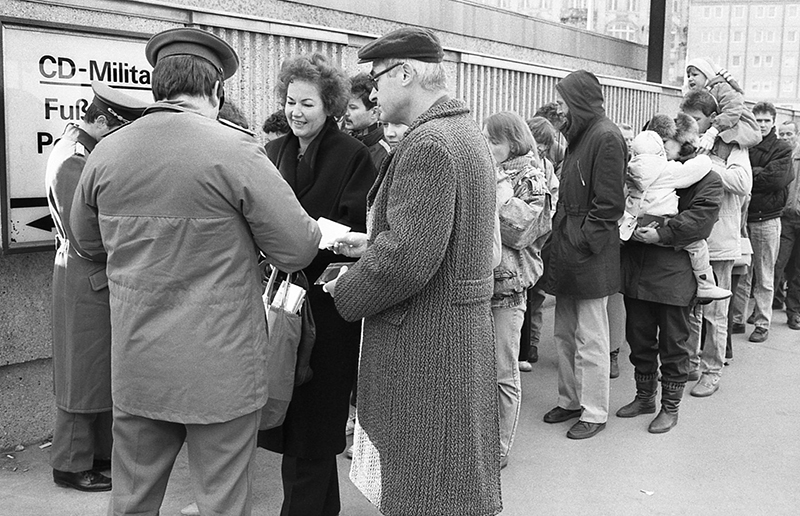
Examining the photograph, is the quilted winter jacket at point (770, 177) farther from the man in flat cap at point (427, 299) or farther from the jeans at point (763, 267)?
the man in flat cap at point (427, 299)

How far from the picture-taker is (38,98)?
4.21m

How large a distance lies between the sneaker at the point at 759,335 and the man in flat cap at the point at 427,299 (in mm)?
5190

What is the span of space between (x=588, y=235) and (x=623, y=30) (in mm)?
7690

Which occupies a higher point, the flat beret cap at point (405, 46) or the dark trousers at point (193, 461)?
the flat beret cap at point (405, 46)

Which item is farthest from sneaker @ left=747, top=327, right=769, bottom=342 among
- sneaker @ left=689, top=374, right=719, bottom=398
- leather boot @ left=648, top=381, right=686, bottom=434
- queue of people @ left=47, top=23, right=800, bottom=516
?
queue of people @ left=47, top=23, right=800, bottom=516

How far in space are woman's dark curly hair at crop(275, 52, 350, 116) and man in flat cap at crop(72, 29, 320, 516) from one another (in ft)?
2.28

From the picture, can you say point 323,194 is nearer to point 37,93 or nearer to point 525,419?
point 37,93

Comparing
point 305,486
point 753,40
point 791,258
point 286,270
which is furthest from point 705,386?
point 753,40

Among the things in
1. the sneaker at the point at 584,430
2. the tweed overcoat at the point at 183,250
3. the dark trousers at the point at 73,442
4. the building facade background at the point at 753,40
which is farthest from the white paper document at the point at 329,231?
the building facade background at the point at 753,40

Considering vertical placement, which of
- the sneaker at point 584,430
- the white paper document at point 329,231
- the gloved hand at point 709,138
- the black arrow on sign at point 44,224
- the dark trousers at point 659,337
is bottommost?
the sneaker at point 584,430

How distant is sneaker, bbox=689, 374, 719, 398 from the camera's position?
5.71 metres

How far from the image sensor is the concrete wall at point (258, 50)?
14.4 feet

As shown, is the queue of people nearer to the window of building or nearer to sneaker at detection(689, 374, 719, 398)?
sneaker at detection(689, 374, 719, 398)

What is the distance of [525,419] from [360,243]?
2644mm
